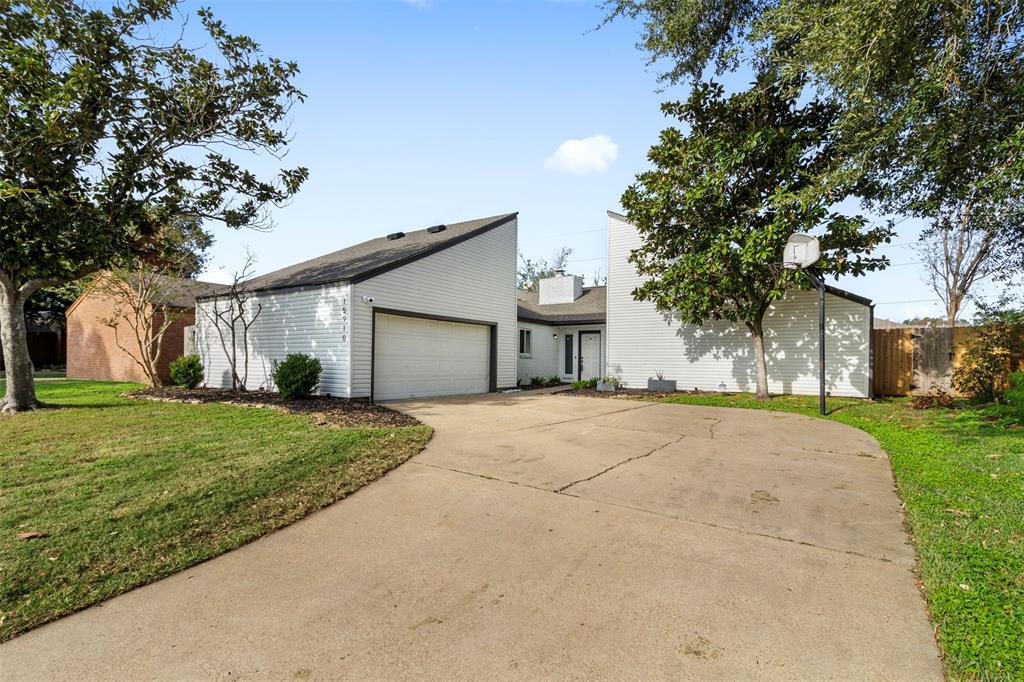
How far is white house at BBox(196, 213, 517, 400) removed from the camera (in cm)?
1173

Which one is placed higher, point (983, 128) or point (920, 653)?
point (983, 128)

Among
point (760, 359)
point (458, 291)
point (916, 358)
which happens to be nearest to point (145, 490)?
point (458, 291)

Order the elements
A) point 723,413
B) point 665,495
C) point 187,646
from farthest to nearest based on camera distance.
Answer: point 723,413, point 665,495, point 187,646

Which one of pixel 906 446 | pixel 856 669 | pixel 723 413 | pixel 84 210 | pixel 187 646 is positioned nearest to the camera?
pixel 856 669

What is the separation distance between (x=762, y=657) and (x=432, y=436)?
567cm

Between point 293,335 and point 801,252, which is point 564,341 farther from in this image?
point 293,335

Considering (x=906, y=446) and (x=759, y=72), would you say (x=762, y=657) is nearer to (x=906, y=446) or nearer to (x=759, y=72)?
(x=906, y=446)

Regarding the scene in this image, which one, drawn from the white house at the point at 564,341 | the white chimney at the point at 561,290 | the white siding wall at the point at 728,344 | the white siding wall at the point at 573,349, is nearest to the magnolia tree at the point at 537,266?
the white chimney at the point at 561,290

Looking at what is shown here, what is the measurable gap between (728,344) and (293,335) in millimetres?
12656

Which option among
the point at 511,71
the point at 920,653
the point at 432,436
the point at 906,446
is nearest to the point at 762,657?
the point at 920,653

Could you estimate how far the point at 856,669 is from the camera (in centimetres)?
216

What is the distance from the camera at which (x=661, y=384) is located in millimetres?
15438

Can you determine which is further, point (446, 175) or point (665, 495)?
point (446, 175)

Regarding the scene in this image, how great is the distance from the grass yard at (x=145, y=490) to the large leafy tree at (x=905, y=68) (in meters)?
7.70
